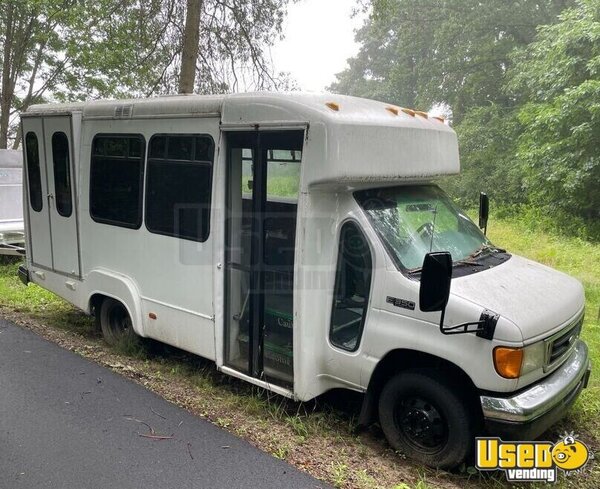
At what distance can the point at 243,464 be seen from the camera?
3.59m

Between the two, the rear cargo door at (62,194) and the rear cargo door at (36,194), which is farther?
the rear cargo door at (36,194)

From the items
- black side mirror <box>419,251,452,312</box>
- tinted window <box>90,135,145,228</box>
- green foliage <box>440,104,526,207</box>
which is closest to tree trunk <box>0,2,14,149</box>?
tinted window <box>90,135,145,228</box>

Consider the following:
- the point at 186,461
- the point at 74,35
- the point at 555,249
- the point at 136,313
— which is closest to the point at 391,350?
the point at 186,461

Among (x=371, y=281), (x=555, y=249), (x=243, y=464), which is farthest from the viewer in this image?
(x=555, y=249)

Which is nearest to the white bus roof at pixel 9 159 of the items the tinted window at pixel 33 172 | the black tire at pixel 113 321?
the tinted window at pixel 33 172

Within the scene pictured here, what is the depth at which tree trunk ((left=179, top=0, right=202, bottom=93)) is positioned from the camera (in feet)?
30.0

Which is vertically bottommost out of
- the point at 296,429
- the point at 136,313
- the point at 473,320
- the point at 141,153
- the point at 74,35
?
the point at 296,429

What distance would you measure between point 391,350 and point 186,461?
165 cm

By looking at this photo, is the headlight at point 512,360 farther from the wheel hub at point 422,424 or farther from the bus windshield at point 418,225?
the bus windshield at point 418,225

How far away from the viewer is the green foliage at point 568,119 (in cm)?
1256

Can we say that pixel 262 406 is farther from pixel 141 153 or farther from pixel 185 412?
pixel 141 153

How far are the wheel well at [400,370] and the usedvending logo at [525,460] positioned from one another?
0.89ft

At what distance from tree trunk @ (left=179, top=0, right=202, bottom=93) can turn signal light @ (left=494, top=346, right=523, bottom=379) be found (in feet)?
25.1

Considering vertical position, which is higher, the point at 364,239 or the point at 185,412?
the point at 364,239
